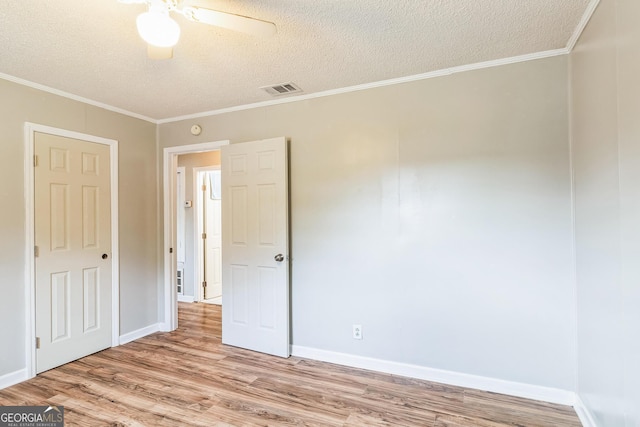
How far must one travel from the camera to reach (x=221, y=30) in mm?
1943

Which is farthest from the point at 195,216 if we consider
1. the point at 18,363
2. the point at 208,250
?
the point at 18,363

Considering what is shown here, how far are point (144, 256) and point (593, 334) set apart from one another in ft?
13.1

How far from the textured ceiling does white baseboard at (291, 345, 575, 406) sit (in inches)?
93.2

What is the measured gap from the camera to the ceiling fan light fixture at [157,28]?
1.37 meters

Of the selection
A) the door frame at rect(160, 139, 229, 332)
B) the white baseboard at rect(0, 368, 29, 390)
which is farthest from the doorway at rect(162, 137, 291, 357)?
the white baseboard at rect(0, 368, 29, 390)

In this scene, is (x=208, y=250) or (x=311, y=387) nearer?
(x=311, y=387)

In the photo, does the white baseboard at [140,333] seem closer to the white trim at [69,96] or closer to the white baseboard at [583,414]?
the white trim at [69,96]

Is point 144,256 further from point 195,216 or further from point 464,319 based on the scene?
point 464,319

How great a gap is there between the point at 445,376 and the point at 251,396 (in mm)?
1492

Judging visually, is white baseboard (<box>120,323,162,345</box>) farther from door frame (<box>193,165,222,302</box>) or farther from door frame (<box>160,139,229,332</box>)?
door frame (<box>193,165,222,302</box>)

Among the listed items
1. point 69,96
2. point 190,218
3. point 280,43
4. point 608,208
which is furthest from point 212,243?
point 608,208

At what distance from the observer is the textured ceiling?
5.78 feet

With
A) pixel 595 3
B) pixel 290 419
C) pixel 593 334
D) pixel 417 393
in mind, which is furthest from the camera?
pixel 417 393

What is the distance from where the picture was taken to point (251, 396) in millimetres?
2367
